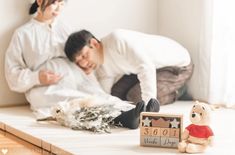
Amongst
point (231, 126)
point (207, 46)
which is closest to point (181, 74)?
point (207, 46)

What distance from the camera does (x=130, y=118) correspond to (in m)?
1.94

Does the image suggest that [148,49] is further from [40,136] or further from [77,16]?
[40,136]

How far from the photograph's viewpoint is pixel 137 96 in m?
2.49

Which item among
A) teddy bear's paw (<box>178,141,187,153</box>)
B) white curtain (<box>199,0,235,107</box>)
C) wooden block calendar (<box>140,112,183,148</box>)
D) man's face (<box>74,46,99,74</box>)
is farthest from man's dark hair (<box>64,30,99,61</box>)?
teddy bear's paw (<box>178,141,187,153</box>)

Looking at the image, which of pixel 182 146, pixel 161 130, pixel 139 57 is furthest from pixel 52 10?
pixel 182 146

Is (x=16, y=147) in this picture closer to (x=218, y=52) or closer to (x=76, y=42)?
(x=76, y=42)

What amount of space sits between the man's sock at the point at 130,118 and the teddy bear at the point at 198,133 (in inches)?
11.4

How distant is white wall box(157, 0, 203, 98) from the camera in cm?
277

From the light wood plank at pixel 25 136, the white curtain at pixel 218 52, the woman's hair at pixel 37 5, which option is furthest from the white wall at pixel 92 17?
the light wood plank at pixel 25 136

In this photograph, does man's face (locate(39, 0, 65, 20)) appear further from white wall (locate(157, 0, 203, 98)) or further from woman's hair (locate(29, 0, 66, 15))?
white wall (locate(157, 0, 203, 98))

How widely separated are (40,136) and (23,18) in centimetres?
90

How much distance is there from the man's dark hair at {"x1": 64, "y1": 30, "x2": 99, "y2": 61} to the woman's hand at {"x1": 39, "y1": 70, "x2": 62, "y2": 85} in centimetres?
13

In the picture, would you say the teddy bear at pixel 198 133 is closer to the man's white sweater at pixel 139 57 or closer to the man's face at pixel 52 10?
the man's white sweater at pixel 139 57

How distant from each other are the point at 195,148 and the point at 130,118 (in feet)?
1.26
